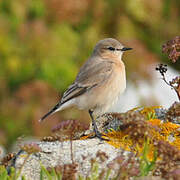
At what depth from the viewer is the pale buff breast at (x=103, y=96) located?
229 inches

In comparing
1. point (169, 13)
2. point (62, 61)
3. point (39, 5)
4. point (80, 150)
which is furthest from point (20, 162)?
point (169, 13)

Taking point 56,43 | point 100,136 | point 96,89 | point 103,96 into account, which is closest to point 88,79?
point 96,89

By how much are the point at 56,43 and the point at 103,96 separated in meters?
4.81

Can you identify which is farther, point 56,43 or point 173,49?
point 56,43

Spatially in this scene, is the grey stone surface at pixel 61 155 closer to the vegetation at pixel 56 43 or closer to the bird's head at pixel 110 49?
the bird's head at pixel 110 49

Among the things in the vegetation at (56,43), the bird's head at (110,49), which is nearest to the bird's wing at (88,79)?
the bird's head at (110,49)

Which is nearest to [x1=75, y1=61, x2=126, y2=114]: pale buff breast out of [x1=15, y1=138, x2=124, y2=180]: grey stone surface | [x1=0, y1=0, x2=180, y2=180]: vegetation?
[x1=15, y1=138, x2=124, y2=180]: grey stone surface

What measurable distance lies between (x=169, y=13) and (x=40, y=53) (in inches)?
131

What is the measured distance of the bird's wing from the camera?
5940 mm

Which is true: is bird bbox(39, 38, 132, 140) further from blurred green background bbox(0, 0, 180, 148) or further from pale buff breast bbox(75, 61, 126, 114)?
blurred green background bbox(0, 0, 180, 148)

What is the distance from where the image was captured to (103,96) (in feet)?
19.1

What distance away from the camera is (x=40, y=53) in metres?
10.2

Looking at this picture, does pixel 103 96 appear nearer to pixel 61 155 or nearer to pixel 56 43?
pixel 61 155

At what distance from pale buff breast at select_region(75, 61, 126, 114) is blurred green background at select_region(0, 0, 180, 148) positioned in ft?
10.5
